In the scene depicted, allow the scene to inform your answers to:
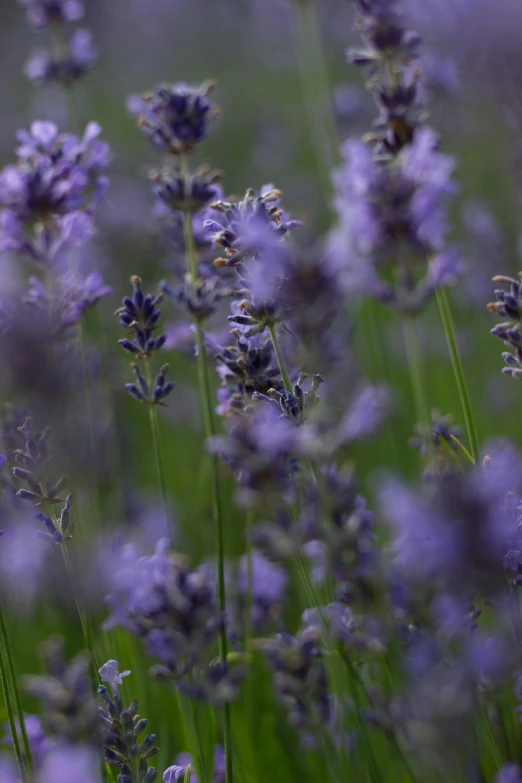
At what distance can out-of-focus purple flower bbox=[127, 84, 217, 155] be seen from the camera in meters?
1.83

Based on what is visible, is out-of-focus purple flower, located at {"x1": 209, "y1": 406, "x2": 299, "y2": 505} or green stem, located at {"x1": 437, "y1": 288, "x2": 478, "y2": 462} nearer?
out-of-focus purple flower, located at {"x1": 209, "y1": 406, "x2": 299, "y2": 505}

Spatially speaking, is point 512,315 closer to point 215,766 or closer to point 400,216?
point 400,216

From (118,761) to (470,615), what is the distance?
58cm

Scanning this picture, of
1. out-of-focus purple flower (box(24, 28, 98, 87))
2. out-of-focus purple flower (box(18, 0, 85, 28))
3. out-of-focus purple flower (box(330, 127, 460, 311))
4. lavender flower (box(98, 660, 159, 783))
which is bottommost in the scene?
lavender flower (box(98, 660, 159, 783))

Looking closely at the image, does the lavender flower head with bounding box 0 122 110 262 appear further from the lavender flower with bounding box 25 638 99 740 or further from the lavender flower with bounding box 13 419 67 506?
the lavender flower with bounding box 25 638 99 740

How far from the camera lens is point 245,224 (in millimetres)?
1397

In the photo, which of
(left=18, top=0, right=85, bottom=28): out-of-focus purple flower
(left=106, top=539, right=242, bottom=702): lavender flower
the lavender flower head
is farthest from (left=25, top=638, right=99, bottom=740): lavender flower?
(left=18, top=0, right=85, bottom=28): out-of-focus purple flower

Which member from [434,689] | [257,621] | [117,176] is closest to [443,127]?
[117,176]

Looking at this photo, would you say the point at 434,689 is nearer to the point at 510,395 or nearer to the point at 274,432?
the point at 274,432

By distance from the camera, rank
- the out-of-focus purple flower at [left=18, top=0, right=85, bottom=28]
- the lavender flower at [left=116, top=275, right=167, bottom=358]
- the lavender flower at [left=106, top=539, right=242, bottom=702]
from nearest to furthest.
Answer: the lavender flower at [left=106, top=539, right=242, bottom=702] → the lavender flower at [left=116, top=275, right=167, bottom=358] → the out-of-focus purple flower at [left=18, top=0, right=85, bottom=28]

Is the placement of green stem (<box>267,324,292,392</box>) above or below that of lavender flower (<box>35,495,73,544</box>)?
above

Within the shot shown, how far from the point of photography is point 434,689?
86 cm

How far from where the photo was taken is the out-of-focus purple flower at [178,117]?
1835mm

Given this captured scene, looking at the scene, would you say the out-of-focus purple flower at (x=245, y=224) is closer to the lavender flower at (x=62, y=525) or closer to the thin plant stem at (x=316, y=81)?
the lavender flower at (x=62, y=525)
